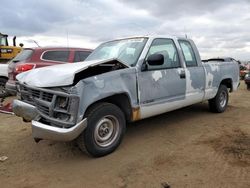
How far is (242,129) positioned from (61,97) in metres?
3.85

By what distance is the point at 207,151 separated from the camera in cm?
472

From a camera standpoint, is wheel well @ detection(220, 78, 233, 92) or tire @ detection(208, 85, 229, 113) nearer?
tire @ detection(208, 85, 229, 113)

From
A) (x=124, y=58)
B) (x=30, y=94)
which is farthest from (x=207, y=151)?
(x=30, y=94)

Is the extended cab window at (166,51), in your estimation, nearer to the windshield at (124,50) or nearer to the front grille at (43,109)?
the windshield at (124,50)

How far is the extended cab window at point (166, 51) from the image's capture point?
5.47 m

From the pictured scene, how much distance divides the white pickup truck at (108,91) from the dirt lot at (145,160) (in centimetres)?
40

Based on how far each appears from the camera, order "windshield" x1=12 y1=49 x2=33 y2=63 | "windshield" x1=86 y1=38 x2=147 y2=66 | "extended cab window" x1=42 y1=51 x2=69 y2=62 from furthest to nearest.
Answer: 1. "extended cab window" x1=42 y1=51 x2=69 y2=62
2. "windshield" x1=12 y1=49 x2=33 y2=63
3. "windshield" x1=86 y1=38 x2=147 y2=66

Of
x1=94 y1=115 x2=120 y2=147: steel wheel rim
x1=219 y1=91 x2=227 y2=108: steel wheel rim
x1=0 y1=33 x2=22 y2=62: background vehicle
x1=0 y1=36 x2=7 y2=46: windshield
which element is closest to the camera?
x1=94 y1=115 x2=120 y2=147: steel wheel rim

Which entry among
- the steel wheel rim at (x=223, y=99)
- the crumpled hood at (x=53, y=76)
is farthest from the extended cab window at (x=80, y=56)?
the crumpled hood at (x=53, y=76)

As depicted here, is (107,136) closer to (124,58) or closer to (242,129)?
(124,58)

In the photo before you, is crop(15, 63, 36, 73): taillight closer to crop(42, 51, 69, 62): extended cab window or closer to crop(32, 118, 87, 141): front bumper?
crop(42, 51, 69, 62): extended cab window

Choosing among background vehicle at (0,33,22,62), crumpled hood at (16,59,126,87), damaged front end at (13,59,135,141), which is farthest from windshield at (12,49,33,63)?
background vehicle at (0,33,22,62)

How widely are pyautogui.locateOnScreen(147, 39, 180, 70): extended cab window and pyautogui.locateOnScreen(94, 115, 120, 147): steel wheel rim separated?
133 centimetres

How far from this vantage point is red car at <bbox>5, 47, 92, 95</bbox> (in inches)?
351
